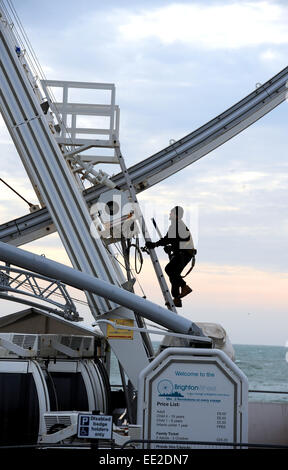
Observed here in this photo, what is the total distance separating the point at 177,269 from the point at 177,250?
0.56m

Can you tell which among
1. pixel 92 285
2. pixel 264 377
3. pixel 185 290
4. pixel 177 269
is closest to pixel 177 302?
pixel 185 290

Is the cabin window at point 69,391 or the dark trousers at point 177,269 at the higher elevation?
the dark trousers at point 177,269

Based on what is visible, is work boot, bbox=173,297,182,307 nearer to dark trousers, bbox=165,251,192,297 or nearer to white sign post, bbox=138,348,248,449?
dark trousers, bbox=165,251,192,297

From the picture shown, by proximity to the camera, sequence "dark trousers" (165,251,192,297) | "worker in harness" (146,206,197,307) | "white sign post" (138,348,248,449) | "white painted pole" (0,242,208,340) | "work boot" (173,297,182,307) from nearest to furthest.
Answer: "white sign post" (138,348,248,449) < "white painted pole" (0,242,208,340) < "worker in harness" (146,206,197,307) < "dark trousers" (165,251,192,297) < "work boot" (173,297,182,307)

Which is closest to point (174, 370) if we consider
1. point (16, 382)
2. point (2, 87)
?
point (16, 382)

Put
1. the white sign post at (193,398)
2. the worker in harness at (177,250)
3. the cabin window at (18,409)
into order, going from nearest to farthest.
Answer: the white sign post at (193,398)
the cabin window at (18,409)
the worker in harness at (177,250)

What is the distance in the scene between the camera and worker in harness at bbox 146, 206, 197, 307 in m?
21.1

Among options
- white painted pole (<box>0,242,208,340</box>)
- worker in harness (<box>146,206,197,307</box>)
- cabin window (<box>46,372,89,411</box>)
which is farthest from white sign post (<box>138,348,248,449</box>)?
worker in harness (<box>146,206,197,307</box>)

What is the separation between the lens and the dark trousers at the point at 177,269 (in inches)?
A: 843

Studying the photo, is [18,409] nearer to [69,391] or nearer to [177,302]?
[69,391]

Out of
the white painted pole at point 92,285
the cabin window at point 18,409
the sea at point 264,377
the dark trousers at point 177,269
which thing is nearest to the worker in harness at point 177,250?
the dark trousers at point 177,269

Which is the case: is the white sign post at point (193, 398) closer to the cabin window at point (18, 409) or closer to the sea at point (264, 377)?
the cabin window at point (18, 409)

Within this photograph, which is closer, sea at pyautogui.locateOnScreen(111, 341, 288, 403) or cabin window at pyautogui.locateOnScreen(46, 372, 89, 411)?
cabin window at pyautogui.locateOnScreen(46, 372, 89, 411)
